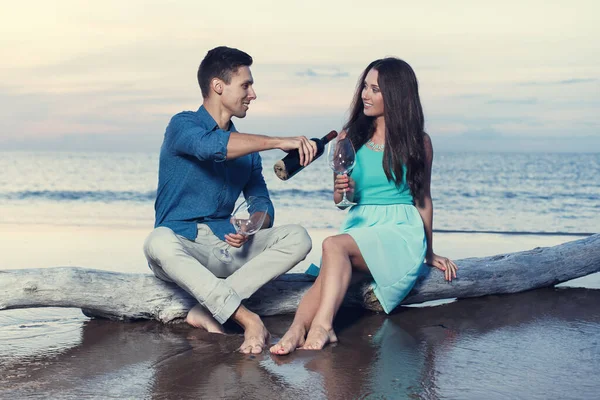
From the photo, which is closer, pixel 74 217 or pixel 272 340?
pixel 272 340

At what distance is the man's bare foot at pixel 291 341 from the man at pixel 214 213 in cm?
20

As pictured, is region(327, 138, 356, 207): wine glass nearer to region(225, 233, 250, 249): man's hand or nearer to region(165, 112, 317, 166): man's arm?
region(165, 112, 317, 166): man's arm

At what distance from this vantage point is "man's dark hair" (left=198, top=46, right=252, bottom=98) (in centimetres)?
472

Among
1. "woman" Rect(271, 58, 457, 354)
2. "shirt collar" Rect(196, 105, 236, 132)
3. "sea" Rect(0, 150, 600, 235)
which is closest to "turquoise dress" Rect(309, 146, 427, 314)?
"woman" Rect(271, 58, 457, 354)

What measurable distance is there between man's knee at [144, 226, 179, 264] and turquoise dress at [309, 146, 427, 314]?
3.70ft

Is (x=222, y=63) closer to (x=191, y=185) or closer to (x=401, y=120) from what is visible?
(x=191, y=185)

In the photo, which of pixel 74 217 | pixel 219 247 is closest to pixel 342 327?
pixel 219 247

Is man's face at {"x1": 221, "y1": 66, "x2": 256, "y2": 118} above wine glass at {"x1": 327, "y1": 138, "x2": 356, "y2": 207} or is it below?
above

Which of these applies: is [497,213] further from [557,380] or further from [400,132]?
[557,380]

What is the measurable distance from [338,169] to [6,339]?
7.53 feet

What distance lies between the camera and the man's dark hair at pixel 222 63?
15.5 ft

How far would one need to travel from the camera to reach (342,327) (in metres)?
4.83

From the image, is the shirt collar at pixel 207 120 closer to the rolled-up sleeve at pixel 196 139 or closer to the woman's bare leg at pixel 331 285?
the rolled-up sleeve at pixel 196 139

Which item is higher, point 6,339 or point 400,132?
point 400,132
